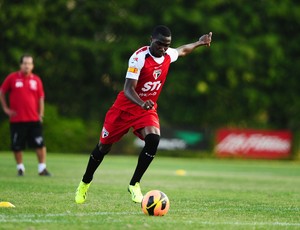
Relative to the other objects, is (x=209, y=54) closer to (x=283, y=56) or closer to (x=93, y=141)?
(x=283, y=56)

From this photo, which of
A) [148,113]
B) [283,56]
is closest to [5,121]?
[283,56]

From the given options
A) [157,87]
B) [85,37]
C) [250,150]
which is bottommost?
[250,150]

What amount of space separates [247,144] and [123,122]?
961 inches

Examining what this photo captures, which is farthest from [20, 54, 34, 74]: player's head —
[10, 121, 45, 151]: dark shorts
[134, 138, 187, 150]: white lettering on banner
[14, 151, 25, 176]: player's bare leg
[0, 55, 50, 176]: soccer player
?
[134, 138, 187, 150]: white lettering on banner

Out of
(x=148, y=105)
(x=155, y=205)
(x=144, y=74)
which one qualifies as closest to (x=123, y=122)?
(x=144, y=74)

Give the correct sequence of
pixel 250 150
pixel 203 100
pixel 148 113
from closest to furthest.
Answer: pixel 148 113, pixel 250 150, pixel 203 100

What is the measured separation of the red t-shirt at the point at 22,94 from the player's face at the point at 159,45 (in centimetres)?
697

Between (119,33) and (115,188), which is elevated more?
(119,33)

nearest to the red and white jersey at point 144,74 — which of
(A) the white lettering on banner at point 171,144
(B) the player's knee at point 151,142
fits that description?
(B) the player's knee at point 151,142

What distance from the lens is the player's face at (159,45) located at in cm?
998

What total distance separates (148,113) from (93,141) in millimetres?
25044

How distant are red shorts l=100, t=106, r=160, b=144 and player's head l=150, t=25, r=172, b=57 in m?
0.78

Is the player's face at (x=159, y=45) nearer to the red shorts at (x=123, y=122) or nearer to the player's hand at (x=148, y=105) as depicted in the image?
the red shorts at (x=123, y=122)

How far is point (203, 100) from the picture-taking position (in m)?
40.7
